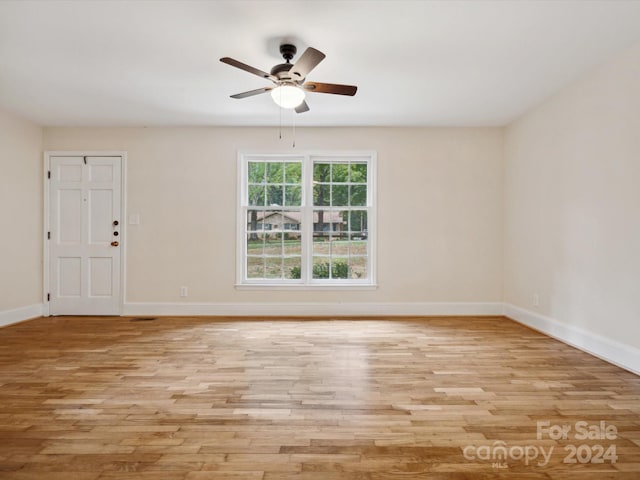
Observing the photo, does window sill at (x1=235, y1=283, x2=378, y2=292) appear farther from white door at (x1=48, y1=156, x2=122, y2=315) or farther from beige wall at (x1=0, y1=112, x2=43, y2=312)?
beige wall at (x1=0, y1=112, x2=43, y2=312)

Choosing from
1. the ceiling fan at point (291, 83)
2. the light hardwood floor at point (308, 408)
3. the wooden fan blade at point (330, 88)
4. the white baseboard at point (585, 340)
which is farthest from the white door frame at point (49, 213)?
the white baseboard at point (585, 340)

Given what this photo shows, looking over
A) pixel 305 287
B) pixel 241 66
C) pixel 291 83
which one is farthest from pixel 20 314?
pixel 291 83

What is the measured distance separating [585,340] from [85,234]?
19.8 ft

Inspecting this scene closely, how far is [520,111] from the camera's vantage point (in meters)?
4.19

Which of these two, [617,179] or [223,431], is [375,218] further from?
[223,431]

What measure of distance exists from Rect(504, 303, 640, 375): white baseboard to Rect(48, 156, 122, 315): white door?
5.32 meters

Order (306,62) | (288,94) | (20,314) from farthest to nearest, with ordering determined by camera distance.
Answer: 1. (20,314)
2. (288,94)
3. (306,62)

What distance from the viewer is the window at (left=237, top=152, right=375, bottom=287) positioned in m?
4.89

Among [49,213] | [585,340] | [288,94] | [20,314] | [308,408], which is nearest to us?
[308,408]

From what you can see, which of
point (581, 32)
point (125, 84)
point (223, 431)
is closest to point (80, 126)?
point (125, 84)

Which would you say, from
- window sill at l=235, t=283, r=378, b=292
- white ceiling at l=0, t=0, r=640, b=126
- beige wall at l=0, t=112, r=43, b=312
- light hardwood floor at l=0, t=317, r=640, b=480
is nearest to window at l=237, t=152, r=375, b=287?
window sill at l=235, t=283, r=378, b=292

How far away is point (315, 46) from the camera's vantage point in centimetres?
279

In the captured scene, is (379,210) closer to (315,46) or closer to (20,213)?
(315,46)

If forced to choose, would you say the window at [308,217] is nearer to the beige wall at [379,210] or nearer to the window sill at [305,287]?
the window sill at [305,287]
